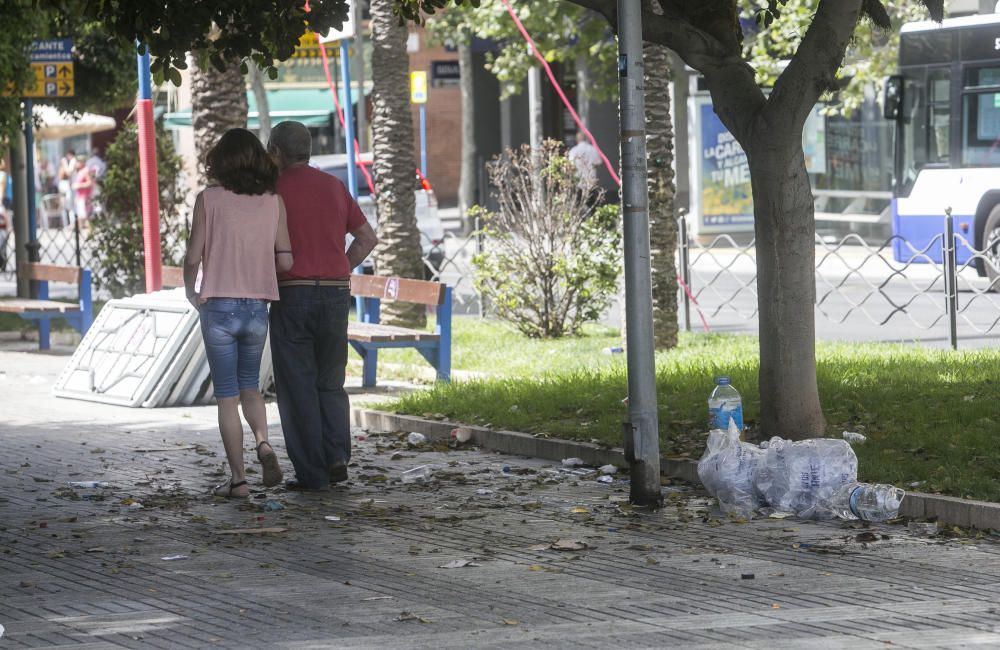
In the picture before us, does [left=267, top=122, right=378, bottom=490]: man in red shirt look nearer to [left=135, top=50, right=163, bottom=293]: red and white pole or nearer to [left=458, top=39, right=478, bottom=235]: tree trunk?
[left=135, top=50, right=163, bottom=293]: red and white pole

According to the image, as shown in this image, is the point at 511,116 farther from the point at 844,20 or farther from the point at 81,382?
the point at 844,20

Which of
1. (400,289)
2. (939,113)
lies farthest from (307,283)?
(939,113)

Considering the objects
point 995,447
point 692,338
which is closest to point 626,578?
point 995,447

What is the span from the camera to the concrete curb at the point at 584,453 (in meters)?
7.40

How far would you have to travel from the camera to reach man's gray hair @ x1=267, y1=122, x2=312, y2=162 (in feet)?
28.3

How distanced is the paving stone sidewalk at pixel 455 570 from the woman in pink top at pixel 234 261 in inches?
21.7

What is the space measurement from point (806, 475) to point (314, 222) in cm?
279

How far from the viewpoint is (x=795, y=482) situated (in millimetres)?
7734

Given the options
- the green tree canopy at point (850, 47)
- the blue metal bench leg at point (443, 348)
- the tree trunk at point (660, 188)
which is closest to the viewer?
the blue metal bench leg at point (443, 348)

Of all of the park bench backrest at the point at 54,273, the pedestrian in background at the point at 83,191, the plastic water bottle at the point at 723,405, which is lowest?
the plastic water bottle at the point at 723,405

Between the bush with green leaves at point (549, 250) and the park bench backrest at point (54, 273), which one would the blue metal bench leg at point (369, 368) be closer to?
the bush with green leaves at point (549, 250)

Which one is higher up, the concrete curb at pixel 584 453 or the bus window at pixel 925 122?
the bus window at pixel 925 122

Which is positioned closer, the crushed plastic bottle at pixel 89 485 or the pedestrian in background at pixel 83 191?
the crushed plastic bottle at pixel 89 485

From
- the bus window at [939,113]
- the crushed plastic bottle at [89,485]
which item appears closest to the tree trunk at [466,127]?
the bus window at [939,113]
